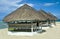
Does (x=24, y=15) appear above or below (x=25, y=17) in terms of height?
above

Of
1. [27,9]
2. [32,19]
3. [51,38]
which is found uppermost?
[27,9]

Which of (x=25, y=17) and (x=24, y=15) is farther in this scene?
(x=24, y=15)

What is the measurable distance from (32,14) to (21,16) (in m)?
1.04

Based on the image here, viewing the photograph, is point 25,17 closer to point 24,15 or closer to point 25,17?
point 25,17

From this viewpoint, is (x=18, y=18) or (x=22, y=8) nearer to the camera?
(x=18, y=18)

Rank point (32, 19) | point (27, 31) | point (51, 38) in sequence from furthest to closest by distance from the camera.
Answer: point (27, 31) < point (32, 19) < point (51, 38)

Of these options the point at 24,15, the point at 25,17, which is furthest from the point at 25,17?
the point at 24,15

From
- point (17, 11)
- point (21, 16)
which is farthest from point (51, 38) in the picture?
point (17, 11)

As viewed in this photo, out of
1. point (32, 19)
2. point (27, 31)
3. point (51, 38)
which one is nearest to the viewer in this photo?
point (51, 38)

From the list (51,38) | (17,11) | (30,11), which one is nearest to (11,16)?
(17,11)

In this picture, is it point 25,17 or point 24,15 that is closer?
point 25,17

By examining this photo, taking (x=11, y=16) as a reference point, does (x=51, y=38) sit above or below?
below

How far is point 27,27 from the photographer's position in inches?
624

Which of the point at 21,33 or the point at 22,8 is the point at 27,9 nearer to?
the point at 22,8
